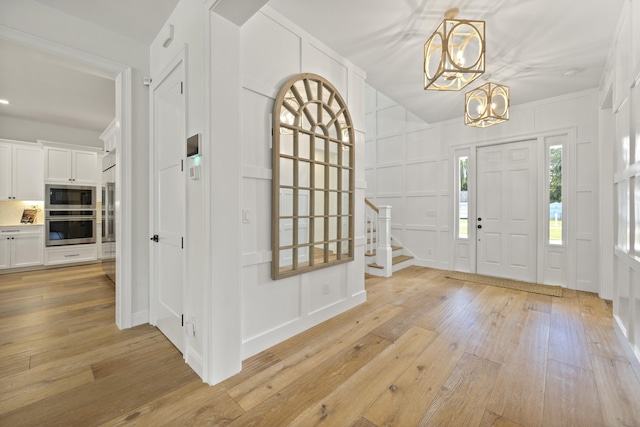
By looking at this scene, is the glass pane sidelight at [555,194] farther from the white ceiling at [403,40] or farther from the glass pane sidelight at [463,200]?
the glass pane sidelight at [463,200]

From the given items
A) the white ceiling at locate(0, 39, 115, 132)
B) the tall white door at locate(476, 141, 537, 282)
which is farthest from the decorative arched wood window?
the tall white door at locate(476, 141, 537, 282)

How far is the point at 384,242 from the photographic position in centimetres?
481

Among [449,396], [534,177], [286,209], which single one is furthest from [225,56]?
[534,177]

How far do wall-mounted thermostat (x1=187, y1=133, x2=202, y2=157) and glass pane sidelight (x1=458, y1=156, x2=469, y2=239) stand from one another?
4.69 m

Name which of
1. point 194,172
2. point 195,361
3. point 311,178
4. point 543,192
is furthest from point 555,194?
point 195,361

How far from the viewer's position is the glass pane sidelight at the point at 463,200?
5012mm

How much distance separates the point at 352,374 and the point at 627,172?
2.70m

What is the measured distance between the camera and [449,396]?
174 centimetres

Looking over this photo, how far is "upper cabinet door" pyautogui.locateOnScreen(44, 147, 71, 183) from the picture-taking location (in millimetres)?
5125

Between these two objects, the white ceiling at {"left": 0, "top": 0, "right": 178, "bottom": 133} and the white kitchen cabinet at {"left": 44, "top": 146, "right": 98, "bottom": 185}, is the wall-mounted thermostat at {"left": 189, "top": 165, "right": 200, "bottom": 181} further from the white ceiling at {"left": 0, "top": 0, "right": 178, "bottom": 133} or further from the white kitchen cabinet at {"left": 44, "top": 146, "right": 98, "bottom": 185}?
the white kitchen cabinet at {"left": 44, "top": 146, "right": 98, "bottom": 185}

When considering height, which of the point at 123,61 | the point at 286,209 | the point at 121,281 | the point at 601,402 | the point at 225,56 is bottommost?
the point at 601,402

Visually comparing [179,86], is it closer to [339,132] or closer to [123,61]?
[123,61]

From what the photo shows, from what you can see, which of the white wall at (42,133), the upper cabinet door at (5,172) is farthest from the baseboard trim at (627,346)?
the white wall at (42,133)

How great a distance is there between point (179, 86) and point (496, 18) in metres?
2.86
